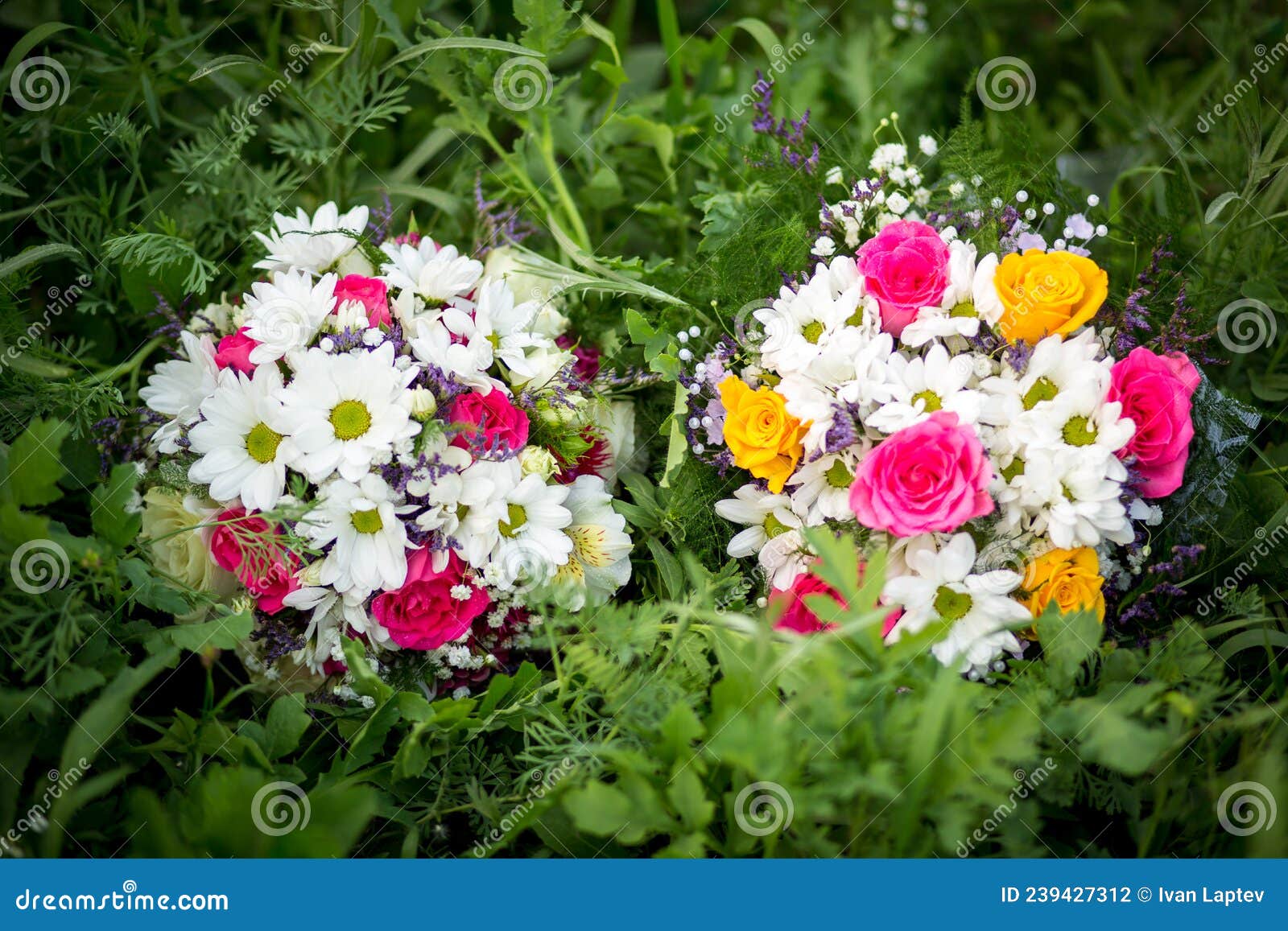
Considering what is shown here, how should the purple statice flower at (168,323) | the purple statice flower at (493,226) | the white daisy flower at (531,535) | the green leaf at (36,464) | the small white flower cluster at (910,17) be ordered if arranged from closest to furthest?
the green leaf at (36,464), the white daisy flower at (531,535), the purple statice flower at (168,323), the purple statice flower at (493,226), the small white flower cluster at (910,17)

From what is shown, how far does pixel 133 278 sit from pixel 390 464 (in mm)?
479

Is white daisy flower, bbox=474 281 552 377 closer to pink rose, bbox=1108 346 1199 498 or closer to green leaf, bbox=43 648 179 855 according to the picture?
green leaf, bbox=43 648 179 855

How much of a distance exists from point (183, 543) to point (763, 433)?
2.02 feet

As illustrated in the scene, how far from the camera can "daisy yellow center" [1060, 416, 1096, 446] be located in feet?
2.97

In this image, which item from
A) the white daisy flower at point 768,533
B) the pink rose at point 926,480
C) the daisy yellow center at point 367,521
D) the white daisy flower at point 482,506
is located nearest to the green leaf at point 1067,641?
the pink rose at point 926,480

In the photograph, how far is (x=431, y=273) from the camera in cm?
103

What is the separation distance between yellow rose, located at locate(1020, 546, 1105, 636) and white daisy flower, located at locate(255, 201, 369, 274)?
0.79 meters

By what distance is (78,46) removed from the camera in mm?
1271

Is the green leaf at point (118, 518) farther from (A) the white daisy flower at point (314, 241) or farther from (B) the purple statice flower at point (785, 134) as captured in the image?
(B) the purple statice flower at point (785, 134)

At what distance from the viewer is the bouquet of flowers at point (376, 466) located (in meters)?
0.91

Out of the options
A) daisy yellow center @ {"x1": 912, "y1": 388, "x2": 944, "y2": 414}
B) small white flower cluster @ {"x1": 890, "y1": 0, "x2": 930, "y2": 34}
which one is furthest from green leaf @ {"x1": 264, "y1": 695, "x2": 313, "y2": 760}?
small white flower cluster @ {"x1": 890, "y1": 0, "x2": 930, "y2": 34}

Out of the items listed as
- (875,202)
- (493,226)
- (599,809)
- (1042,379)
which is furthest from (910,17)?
(599,809)

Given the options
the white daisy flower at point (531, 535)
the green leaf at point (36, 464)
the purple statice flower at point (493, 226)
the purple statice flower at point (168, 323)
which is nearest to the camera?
the green leaf at point (36, 464)

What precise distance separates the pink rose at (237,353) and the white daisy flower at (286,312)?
0.06ft
